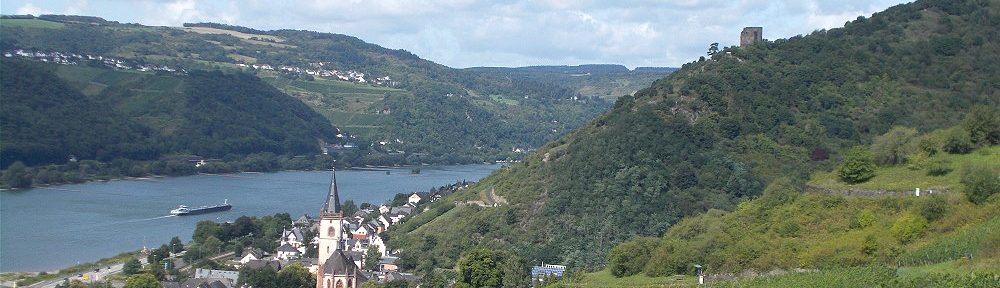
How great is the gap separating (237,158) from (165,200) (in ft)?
116

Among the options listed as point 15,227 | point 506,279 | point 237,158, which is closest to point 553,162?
point 506,279

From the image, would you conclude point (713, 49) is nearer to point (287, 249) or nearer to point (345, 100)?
point (287, 249)

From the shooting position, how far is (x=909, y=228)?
26656 mm

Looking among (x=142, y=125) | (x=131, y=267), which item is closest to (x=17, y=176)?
(x=131, y=267)

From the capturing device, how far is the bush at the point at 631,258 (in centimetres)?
3375

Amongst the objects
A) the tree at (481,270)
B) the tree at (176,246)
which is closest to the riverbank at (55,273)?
the tree at (176,246)

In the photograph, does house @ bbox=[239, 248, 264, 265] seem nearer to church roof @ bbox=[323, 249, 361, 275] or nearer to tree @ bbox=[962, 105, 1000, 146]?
church roof @ bbox=[323, 249, 361, 275]

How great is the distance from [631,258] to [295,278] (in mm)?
15889

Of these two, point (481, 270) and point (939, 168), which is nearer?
point (939, 168)

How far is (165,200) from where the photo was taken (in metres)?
85.9

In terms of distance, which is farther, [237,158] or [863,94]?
[237,158]

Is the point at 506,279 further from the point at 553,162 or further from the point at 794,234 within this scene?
the point at 553,162

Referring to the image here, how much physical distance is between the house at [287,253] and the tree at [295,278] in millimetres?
12109

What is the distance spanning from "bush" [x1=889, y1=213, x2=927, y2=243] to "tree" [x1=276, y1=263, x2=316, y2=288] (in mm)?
24148
